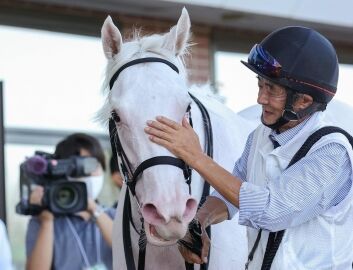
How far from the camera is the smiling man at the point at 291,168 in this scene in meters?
3.17

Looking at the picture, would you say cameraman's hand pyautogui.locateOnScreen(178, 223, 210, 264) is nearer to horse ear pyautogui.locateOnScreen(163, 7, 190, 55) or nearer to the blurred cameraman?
horse ear pyautogui.locateOnScreen(163, 7, 190, 55)

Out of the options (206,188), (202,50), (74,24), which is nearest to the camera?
(206,188)

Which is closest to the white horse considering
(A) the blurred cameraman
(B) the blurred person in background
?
(B) the blurred person in background

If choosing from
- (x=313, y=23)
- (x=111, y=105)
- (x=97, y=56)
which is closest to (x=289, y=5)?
(x=313, y=23)

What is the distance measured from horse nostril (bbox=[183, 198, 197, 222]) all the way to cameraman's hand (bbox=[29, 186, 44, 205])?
71.2 inches

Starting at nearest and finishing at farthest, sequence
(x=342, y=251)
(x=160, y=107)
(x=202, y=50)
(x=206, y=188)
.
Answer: (x=342, y=251), (x=160, y=107), (x=206, y=188), (x=202, y=50)

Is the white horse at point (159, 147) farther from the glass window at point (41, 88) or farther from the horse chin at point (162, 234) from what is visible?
the glass window at point (41, 88)

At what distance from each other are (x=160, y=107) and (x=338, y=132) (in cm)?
70

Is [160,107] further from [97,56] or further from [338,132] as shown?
[97,56]

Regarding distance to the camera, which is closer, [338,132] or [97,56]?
[338,132]

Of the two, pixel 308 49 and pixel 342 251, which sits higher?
pixel 308 49

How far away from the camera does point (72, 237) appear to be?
5180 millimetres

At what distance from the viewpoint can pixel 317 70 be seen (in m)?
3.33

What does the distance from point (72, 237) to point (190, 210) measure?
6.56 feet
